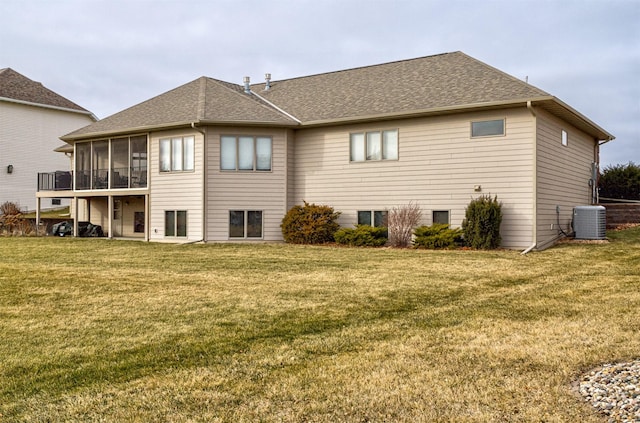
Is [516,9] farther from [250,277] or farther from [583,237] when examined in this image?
[250,277]

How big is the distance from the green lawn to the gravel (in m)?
0.12

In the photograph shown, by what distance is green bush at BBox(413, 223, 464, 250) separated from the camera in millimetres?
15773

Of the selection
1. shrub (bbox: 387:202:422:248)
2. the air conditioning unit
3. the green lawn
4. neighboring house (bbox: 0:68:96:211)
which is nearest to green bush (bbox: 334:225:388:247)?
shrub (bbox: 387:202:422:248)

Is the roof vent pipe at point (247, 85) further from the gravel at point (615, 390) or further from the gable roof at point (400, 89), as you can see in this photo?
the gravel at point (615, 390)

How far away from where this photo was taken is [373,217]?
18.1m

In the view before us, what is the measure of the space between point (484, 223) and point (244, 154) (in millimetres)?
8564

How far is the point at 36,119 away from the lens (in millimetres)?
33812

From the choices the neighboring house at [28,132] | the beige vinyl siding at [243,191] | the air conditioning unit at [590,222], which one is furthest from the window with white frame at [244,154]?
the neighboring house at [28,132]

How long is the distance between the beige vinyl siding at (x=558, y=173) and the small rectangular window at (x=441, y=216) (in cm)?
259

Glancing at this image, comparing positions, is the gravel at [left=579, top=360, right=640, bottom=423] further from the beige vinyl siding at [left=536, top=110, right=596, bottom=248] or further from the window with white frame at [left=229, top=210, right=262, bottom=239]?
the window with white frame at [left=229, top=210, right=262, bottom=239]

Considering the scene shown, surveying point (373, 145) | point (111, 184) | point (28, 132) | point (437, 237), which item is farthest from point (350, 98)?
point (28, 132)

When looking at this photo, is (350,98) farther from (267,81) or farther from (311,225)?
(267,81)

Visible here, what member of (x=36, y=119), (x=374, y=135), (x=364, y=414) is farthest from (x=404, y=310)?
(x=36, y=119)

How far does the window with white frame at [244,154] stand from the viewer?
63.5 ft
